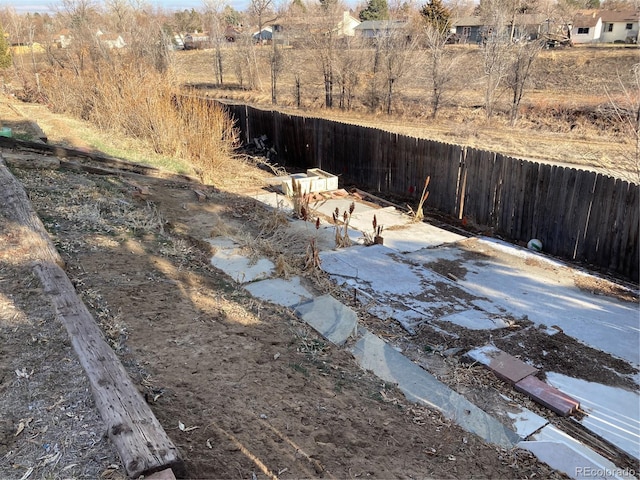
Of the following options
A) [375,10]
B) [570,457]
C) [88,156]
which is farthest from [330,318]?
[375,10]

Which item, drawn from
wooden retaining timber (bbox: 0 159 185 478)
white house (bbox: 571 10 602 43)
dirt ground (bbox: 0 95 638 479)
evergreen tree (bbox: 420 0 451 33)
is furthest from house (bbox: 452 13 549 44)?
wooden retaining timber (bbox: 0 159 185 478)

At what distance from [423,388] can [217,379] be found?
1453mm

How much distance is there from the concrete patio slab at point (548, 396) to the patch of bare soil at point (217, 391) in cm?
69

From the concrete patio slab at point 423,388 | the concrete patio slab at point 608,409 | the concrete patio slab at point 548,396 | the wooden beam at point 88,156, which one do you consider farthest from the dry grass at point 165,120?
the concrete patio slab at point 608,409

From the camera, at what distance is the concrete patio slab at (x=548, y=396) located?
3.36 meters

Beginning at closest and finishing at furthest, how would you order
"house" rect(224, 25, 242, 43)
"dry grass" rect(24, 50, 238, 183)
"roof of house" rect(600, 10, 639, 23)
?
1. "dry grass" rect(24, 50, 238, 183)
2. "house" rect(224, 25, 242, 43)
3. "roof of house" rect(600, 10, 639, 23)

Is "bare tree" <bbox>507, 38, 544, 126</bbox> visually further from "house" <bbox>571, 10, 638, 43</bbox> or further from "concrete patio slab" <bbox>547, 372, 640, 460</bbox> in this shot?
"house" <bbox>571, 10, 638, 43</bbox>

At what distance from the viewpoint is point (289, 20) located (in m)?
38.2

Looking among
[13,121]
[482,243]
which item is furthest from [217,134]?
[482,243]

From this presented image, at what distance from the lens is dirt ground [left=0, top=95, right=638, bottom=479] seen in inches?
88.8

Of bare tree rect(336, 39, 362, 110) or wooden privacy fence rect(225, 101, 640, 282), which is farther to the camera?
bare tree rect(336, 39, 362, 110)

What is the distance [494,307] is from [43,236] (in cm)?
442

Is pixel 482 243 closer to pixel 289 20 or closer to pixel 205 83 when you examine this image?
pixel 205 83

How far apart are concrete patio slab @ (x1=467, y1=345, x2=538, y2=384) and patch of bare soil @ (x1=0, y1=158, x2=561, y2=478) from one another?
88 cm
